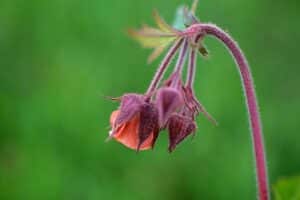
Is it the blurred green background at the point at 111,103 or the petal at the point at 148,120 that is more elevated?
the blurred green background at the point at 111,103

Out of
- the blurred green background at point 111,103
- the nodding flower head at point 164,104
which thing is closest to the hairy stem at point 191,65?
the nodding flower head at point 164,104

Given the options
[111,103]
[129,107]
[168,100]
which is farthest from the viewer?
[111,103]

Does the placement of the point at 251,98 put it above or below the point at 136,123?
above

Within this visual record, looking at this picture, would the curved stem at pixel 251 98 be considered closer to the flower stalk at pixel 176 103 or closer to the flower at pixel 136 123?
the flower stalk at pixel 176 103

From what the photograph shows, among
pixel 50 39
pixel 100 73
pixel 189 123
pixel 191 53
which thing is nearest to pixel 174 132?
pixel 189 123

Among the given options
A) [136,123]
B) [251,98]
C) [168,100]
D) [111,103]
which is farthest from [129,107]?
[111,103]

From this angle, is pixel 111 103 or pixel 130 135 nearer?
pixel 130 135

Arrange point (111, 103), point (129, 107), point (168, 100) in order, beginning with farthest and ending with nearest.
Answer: point (111, 103) → point (129, 107) → point (168, 100)

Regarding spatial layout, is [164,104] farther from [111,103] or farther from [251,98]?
[111,103]
